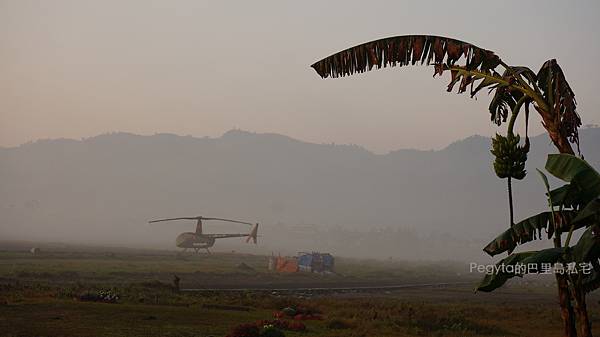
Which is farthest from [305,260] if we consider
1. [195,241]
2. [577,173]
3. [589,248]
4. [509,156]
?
[509,156]

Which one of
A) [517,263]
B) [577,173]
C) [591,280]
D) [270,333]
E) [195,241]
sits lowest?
[270,333]

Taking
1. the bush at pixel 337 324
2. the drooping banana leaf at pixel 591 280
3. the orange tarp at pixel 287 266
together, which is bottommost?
the bush at pixel 337 324

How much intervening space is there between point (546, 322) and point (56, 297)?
2948 cm

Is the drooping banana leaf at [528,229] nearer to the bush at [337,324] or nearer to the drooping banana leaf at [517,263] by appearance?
the drooping banana leaf at [517,263]

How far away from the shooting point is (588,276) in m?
12.9

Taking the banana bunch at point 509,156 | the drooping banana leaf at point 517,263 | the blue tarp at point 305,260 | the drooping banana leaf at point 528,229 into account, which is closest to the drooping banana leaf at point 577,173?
the drooping banana leaf at point 528,229

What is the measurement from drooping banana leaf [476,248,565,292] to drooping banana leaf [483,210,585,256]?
34 cm

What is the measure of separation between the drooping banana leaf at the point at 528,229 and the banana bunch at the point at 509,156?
5.29 ft

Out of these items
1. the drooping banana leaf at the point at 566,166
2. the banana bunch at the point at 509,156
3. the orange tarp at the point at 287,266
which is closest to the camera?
the banana bunch at the point at 509,156

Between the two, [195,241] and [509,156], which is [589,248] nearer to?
[509,156]

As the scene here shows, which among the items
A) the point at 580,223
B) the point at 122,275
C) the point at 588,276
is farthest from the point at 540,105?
the point at 122,275

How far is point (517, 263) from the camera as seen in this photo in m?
11.1

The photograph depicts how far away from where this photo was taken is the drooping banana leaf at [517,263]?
10.6 meters

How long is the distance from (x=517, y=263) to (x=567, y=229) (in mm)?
Result: 1655
